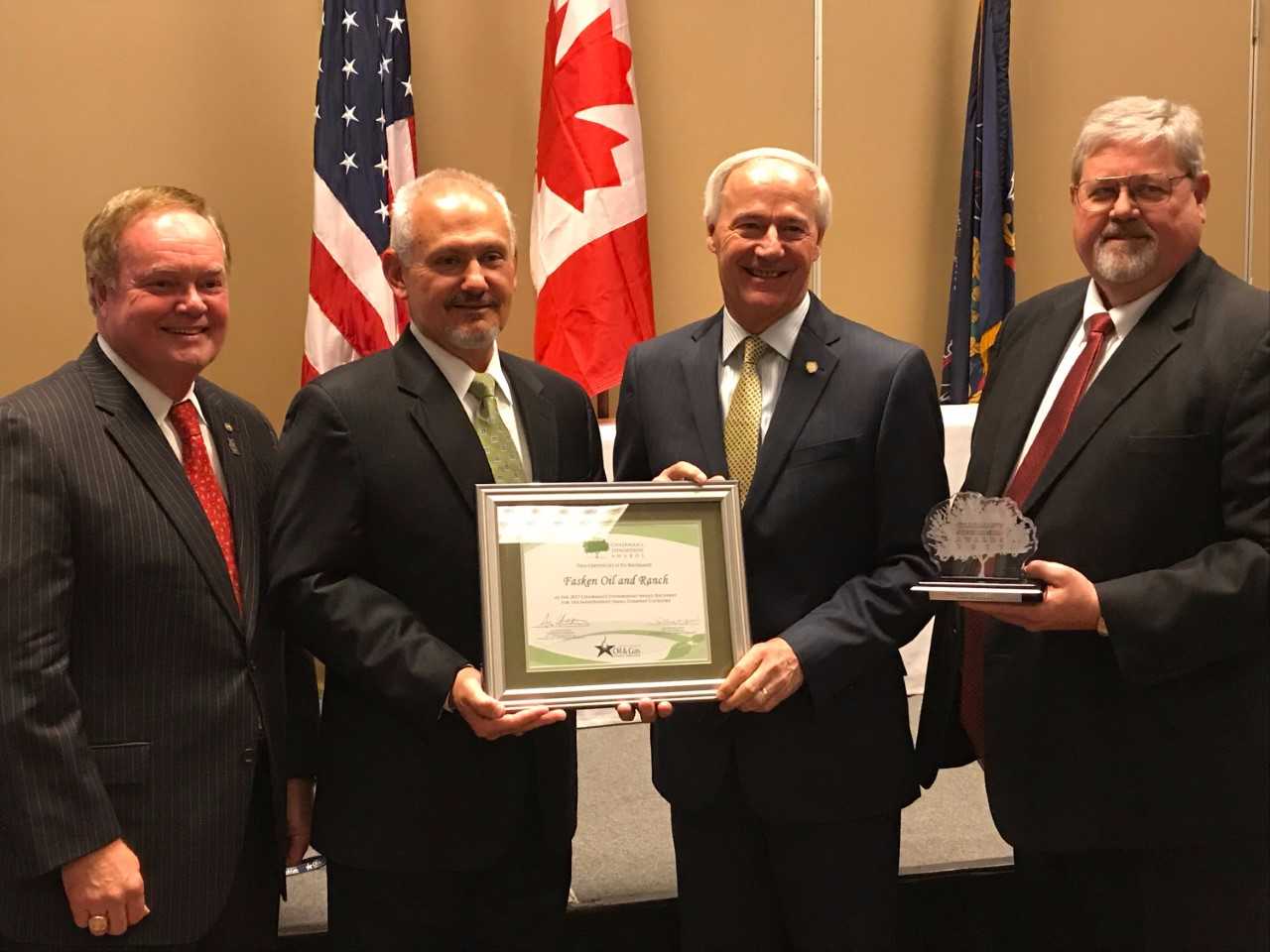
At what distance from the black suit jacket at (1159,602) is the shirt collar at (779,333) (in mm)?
543

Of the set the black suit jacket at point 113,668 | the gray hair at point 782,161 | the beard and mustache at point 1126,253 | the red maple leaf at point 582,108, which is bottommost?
the black suit jacket at point 113,668

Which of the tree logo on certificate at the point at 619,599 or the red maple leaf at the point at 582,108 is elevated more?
the red maple leaf at the point at 582,108

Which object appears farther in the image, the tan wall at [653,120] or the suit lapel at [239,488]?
the tan wall at [653,120]

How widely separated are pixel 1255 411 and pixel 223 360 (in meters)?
4.02

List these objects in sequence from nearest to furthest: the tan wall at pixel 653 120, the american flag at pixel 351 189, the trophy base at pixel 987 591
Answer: the trophy base at pixel 987 591 → the american flag at pixel 351 189 → the tan wall at pixel 653 120

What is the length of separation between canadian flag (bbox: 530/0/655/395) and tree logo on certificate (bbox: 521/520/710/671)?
238cm

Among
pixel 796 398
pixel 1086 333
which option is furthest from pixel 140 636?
pixel 1086 333

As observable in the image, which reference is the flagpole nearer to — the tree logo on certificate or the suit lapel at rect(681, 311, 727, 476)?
the suit lapel at rect(681, 311, 727, 476)

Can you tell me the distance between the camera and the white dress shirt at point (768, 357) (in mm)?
2346

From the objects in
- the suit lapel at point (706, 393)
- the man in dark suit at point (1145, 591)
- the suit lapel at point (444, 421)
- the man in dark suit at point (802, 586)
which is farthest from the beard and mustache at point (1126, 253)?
the suit lapel at point (444, 421)

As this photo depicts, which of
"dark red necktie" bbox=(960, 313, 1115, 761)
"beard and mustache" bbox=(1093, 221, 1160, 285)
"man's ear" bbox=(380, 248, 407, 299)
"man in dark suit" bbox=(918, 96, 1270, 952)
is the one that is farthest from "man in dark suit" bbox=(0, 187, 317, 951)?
"beard and mustache" bbox=(1093, 221, 1160, 285)

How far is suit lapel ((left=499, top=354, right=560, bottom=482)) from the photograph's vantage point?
2291 millimetres

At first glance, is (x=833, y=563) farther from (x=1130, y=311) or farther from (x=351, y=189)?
(x=351, y=189)

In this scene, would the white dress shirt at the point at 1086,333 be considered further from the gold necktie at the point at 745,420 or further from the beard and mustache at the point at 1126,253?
the gold necktie at the point at 745,420
